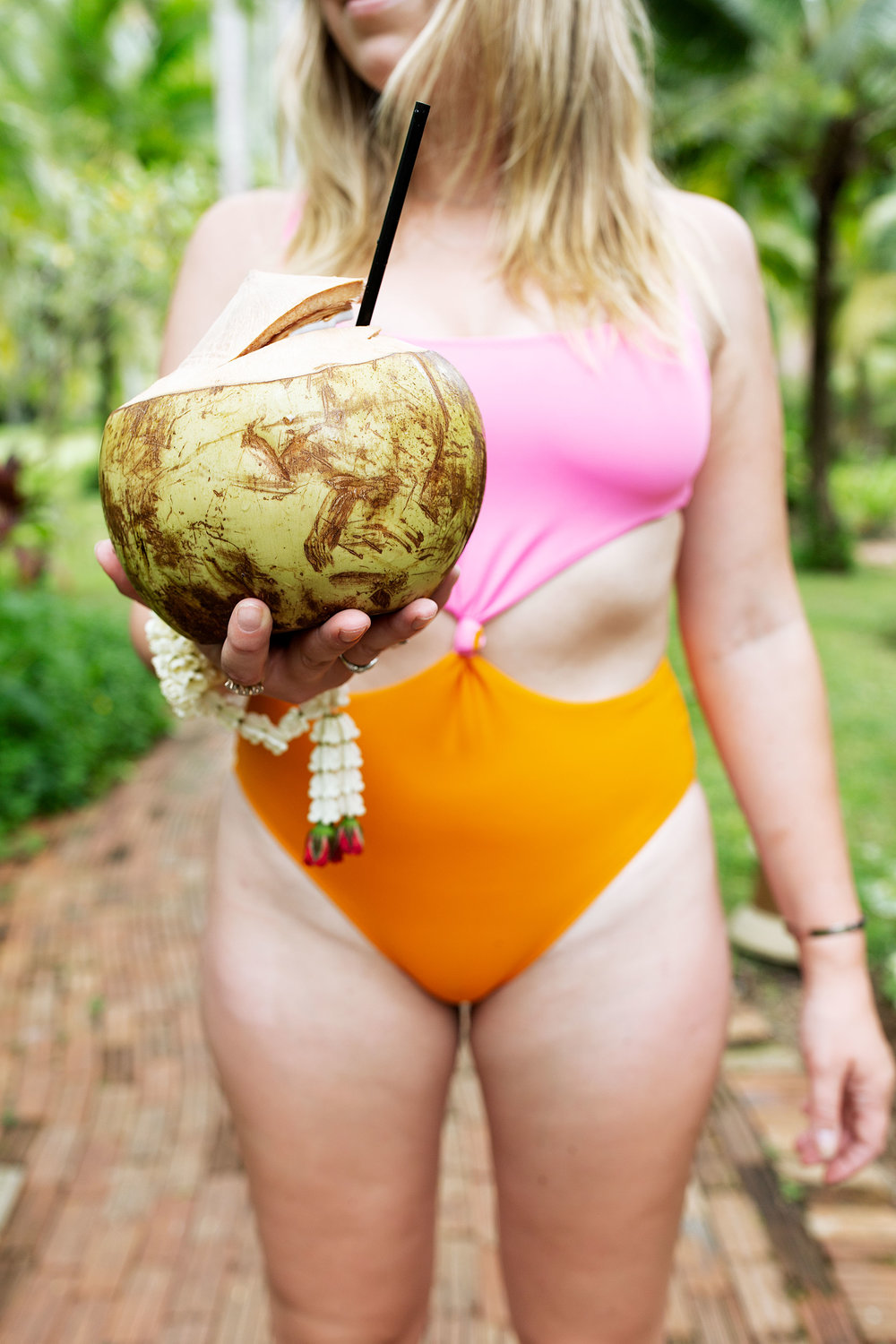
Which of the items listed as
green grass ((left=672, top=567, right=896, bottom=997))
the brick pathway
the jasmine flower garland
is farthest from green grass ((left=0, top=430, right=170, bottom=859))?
the jasmine flower garland

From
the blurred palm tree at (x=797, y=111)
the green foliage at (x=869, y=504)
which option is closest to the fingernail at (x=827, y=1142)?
the blurred palm tree at (x=797, y=111)

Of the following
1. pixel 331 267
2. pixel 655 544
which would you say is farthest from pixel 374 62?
pixel 655 544

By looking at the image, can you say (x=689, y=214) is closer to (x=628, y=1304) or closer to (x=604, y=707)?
(x=604, y=707)

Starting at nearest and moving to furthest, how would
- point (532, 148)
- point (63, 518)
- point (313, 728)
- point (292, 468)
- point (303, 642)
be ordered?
point (292, 468)
point (303, 642)
point (313, 728)
point (532, 148)
point (63, 518)

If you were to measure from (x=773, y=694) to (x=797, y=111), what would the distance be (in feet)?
39.7

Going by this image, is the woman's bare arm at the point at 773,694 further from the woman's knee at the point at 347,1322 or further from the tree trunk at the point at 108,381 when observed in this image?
the tree trunk at the point at 108,381

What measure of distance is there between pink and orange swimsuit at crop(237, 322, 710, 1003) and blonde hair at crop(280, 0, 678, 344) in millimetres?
134

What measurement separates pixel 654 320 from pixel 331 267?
44cm

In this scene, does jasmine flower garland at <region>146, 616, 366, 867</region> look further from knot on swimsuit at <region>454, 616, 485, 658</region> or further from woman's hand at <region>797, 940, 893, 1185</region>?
woman's hand at <region>797, 940, 893, 1185</region>

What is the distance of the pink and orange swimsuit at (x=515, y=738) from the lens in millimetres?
1256

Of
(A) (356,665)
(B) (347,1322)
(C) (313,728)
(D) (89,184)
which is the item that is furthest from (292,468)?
(D) (89,184)

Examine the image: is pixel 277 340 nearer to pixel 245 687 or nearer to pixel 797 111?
pixel 245 687

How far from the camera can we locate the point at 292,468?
859 mm

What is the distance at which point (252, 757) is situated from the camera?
4.50 ft
